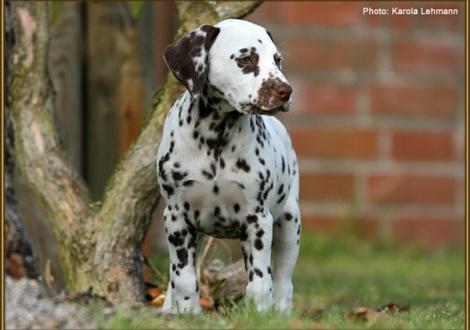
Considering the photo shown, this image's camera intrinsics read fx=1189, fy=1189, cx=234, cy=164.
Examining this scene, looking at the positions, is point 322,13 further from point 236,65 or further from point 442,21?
point 236,65

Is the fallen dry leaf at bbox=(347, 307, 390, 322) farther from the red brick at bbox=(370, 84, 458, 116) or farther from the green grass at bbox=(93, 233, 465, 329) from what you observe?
the red brick at bbox=(370, 84, 458, 116)

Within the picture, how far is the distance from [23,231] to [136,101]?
2.95 m

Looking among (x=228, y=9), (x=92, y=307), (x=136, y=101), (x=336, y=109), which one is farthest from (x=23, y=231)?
(x=336, y=109)

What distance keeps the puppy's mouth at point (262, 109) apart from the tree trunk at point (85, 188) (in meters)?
1.29

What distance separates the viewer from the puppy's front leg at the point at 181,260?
518 cm

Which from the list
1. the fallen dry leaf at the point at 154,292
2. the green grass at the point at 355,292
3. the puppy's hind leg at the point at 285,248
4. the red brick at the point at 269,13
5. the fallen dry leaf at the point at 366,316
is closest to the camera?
the green grass at the point at 355,292

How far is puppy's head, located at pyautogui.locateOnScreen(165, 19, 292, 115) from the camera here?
4.82 m

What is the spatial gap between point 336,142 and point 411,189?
82 centimetres

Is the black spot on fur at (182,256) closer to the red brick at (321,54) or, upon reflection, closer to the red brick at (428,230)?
the red brick at (321,54)

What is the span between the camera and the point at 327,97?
10.9m

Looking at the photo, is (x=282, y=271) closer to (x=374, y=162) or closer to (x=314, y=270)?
(x=314, y=270)

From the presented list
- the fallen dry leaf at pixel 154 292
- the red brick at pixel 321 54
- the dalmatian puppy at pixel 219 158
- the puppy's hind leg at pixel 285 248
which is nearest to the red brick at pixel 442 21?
the red brick at pixel 321 54

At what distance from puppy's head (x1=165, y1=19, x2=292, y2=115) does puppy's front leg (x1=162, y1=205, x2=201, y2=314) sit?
0.58 m

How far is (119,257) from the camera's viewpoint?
610cm
